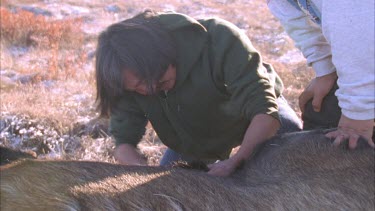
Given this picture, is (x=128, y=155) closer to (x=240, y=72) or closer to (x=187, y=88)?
(x=187, y=88)

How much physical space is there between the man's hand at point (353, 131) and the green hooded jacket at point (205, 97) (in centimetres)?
79

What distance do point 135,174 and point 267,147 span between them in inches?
33.3

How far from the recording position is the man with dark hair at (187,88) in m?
3.36

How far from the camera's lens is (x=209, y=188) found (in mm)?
2279

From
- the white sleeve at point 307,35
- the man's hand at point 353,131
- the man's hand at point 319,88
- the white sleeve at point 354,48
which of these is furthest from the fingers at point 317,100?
the white sleeve at point 354,48

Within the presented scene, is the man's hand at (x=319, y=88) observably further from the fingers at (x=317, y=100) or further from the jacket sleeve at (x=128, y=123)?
the jacket sleeve at (x=128, y=123)

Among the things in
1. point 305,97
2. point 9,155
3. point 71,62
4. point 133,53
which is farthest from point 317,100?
point 71,62

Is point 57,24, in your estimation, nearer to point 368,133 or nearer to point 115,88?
point 115,88

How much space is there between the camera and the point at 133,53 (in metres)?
3.32

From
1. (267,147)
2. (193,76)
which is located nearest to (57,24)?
(193,76)

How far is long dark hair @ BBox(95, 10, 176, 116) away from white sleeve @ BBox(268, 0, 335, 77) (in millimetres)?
740

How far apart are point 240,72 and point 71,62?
7355mm

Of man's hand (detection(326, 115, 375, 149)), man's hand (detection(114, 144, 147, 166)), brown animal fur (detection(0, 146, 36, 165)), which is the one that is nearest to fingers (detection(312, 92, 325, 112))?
man's hand (detection(326, 115, 375, 149))

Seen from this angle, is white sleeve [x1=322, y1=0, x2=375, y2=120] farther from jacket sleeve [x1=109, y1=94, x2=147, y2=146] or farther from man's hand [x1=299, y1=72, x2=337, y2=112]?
jacket sleeve [x1=109, y1=94, x2=147, y2=146]
